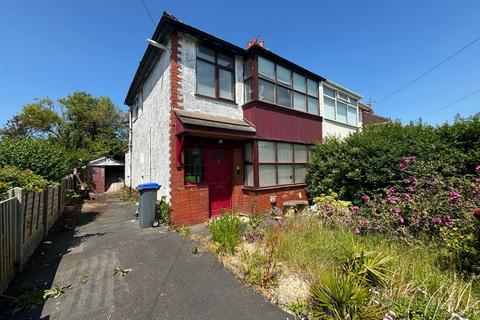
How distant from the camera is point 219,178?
859 centimetres

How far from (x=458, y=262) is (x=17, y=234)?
777cm

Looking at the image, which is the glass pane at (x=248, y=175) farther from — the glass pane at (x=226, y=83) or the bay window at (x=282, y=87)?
the glass pane at (x=226, y=83)

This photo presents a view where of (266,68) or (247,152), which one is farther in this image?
(266,68)

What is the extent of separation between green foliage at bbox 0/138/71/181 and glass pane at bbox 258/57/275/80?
26.5 feet

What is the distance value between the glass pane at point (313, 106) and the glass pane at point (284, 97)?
154 cm

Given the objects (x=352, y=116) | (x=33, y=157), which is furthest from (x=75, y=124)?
(x=352, y=116)

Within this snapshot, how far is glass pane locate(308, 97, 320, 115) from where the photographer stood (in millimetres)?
11281

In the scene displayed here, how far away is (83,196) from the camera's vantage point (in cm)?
1370

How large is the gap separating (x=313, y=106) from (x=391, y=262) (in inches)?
365

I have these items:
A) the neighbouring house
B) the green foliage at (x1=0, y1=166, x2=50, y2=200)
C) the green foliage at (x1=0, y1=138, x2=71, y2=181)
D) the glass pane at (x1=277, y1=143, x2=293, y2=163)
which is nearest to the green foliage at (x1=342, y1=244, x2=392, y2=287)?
the neighbouring house

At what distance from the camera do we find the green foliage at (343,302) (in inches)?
104

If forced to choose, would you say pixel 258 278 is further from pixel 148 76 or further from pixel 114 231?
pixel 148 76

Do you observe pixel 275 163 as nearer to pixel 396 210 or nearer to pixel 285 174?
pixel 285 174

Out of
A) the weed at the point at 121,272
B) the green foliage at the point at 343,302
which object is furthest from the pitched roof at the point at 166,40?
the green foliage at the point at 343,302
